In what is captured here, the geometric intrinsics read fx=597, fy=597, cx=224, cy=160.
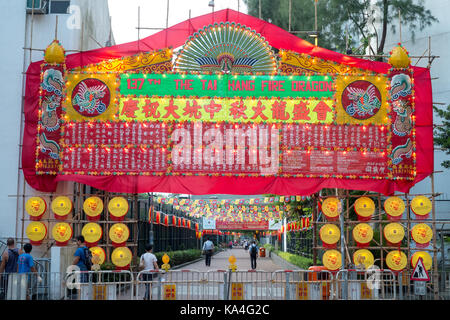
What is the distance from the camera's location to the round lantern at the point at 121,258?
1791 centimetres

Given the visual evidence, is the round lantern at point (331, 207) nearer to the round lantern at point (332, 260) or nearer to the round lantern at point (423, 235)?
the round lantern at point (332, 260)

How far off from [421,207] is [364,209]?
171 cm

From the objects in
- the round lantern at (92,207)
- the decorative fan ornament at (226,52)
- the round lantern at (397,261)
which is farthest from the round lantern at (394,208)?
the round lantern at (92,207)

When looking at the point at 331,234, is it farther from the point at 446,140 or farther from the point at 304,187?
the point at 446,140

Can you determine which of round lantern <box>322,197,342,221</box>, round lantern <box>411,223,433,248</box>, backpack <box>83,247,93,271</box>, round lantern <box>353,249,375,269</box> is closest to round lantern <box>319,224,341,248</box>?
round lantern <box>322,197,342,221</box>

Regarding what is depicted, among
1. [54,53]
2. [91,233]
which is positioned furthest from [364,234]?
[54,53]

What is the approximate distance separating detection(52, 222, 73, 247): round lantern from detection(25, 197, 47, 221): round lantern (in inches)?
25.9

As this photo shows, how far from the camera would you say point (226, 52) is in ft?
59.8

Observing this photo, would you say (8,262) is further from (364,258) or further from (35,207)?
(364,258)

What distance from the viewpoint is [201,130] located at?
17.9 metres
